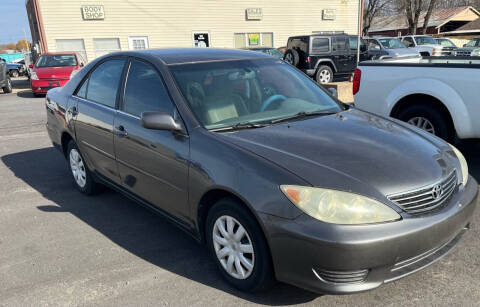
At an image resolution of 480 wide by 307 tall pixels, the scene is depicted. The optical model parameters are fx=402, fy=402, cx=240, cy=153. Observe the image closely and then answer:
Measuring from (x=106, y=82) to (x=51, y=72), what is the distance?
11895mm

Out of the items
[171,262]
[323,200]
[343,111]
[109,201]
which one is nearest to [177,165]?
[171,262]

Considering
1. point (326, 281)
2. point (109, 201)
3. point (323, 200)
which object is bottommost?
point (109, 201)

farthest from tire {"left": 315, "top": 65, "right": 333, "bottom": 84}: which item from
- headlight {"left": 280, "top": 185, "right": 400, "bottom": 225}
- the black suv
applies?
headlight {"left": 280, "top": 185, "right": 400, "bottom": 225}

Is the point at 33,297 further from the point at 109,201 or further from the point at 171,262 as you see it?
the point at 109,201

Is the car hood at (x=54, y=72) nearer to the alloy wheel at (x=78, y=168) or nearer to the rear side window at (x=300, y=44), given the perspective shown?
the rear side window at (x=300, y=44)

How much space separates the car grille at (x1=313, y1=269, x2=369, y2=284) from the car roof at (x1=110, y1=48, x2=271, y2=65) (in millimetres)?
2115

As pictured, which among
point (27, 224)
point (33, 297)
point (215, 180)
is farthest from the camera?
point (27, 224)

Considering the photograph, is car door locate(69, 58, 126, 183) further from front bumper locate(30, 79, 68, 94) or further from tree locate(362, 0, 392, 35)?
tree locate(362, 0, 392, 35)

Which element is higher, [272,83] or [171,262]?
[272,83]

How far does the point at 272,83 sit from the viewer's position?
3.70 meters

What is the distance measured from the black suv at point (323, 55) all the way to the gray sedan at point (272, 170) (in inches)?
474

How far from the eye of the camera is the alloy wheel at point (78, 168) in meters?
4.66

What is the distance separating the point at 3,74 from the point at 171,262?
1701 centimetres

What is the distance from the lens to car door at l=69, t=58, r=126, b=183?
3.88 metres
